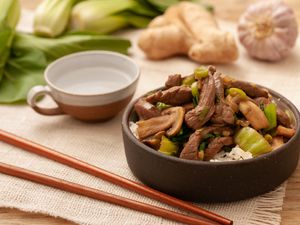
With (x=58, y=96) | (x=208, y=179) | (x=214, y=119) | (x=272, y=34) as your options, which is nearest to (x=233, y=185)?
(x=208, y=179)

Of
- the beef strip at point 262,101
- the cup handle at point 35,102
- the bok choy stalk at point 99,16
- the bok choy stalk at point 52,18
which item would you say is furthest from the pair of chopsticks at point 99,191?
the bok choy stalk at point 99,16

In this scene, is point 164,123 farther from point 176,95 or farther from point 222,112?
point 222,112

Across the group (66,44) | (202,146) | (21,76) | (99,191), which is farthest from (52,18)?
(202,146)

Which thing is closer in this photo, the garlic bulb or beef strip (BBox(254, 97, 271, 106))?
beef strip (BBox(254, 97, 271, 106))

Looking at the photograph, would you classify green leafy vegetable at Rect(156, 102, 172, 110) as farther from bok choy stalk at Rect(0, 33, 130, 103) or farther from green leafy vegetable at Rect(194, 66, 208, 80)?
bok choy stalk at Rect(0, 33, 130, 103)

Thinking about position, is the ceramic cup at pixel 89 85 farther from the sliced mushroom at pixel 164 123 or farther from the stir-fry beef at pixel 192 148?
the stir-fry beef at pixel 192 148

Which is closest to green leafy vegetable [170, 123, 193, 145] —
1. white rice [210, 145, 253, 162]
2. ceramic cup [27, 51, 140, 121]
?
white rice [210, 145, 253, 162]
